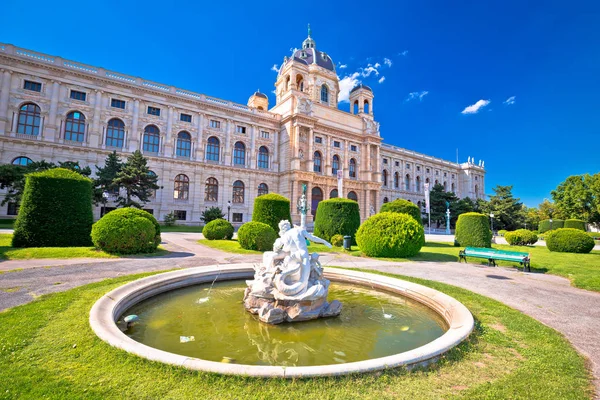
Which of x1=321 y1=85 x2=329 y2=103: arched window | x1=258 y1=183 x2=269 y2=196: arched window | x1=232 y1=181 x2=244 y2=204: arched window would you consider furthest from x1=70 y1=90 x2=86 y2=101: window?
x1=321 y1=85 x2=329 y2=103: arched window

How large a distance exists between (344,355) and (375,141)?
162 ft

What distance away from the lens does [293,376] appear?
2.85m

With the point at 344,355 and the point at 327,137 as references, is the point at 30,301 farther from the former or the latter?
the point at 327,137

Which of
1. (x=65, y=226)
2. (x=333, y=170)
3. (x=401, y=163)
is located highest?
(x=401, y=163)

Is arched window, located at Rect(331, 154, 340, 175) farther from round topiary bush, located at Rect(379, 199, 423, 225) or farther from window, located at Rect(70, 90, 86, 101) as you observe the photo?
window, located at Rect(70, 90, 86, 101)

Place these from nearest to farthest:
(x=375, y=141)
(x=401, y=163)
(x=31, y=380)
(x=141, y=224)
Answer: (x=31, y=380), (x=141, y=224), (x=375, y=141), (x=401, y=163)

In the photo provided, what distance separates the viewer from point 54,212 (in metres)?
12.3

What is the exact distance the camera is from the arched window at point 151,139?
32906 millimetres

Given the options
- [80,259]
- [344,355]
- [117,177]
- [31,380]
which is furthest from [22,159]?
[344,355]

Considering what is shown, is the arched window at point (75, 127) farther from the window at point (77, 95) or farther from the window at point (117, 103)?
the window at point (117, 103)

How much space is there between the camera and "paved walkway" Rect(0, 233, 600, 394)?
16.8 feet

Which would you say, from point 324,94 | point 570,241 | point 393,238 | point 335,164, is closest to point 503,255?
point 393,238

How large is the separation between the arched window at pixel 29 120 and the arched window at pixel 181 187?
1365cm

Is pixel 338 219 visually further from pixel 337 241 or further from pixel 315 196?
pixel 315 196
